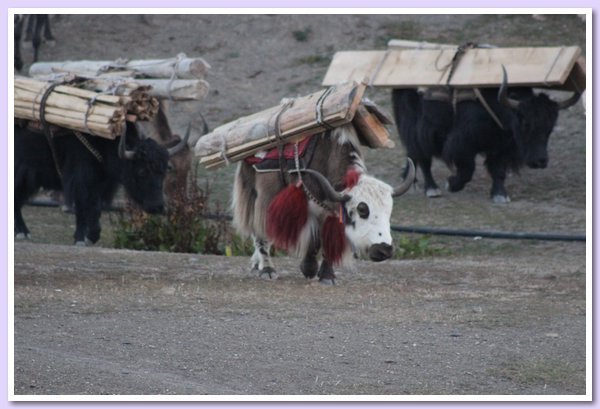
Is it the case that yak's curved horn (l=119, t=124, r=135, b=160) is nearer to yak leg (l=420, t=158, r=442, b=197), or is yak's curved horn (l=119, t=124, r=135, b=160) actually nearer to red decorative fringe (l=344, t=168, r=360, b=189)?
red decorative fringe (l=344, t=168, r=360, b=189)

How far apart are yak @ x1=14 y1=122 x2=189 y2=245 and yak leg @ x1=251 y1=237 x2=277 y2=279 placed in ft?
6.80

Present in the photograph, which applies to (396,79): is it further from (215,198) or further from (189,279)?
(189,279)

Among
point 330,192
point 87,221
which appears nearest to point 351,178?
point 330,192

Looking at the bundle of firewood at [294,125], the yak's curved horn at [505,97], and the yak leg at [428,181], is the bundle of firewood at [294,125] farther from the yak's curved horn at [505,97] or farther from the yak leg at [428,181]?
the yak leg at [428,181]

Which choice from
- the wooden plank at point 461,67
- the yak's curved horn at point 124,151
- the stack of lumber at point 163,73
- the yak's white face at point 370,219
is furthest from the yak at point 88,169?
the yak's white face at point 370,219

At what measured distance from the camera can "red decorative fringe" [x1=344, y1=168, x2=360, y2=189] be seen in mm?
7629

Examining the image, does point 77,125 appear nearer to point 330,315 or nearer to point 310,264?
point 310,264

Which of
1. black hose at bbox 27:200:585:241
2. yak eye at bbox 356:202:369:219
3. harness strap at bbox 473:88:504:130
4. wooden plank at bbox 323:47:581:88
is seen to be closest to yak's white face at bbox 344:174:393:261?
yak eye at bbox 356:202:369:219

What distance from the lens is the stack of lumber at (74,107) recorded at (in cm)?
971

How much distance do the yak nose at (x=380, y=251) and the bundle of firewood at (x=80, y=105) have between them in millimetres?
3072

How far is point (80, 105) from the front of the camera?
9758 mm

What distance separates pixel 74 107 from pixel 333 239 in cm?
284

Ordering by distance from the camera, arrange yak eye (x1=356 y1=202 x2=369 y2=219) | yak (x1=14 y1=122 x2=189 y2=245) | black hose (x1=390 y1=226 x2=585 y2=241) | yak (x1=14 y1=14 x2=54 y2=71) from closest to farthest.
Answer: yak eye (x1=356 y1=202 x2=369 y2=219)
yak (x1=14 y1=122 x2=189 y2=245)
black hose (x1=390 y1=226 x2=585 y2=241)
yak (x1=14 y1=14 x2=54 y2=71)

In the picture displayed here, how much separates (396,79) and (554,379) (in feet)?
22.3
